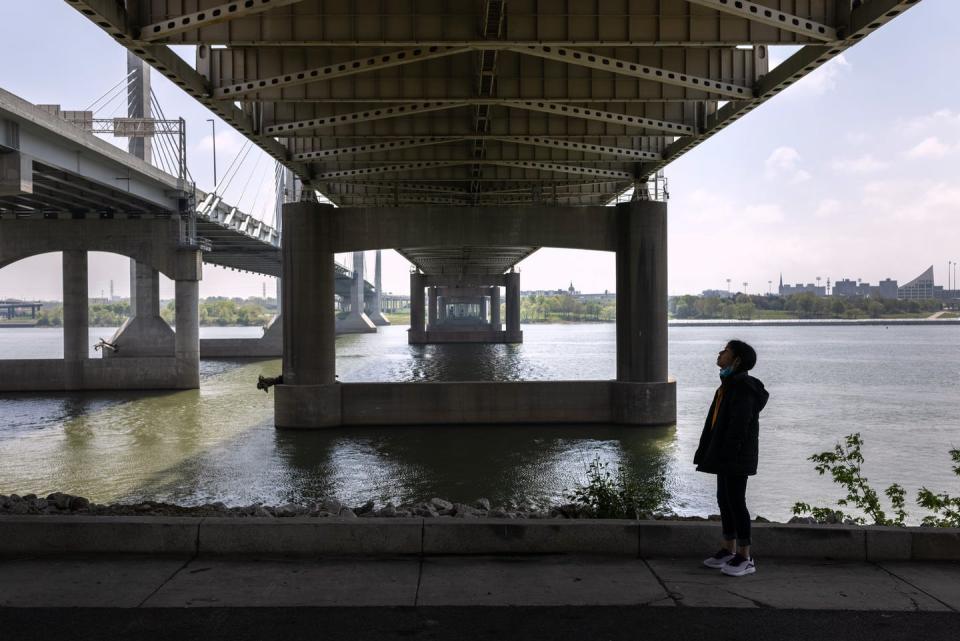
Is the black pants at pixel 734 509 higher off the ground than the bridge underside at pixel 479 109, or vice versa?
the bridge underside at pixel 479 109

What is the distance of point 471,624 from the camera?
17.2 ft

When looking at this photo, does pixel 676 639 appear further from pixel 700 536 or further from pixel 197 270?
pixel 197 270

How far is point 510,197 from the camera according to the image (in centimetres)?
3662

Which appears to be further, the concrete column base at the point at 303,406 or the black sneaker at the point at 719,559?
the concrete column base at the point at 303,406

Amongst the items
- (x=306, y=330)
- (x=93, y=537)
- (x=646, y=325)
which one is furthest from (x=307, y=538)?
(x=646, y=325)

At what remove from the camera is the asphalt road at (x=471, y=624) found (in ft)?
16.5

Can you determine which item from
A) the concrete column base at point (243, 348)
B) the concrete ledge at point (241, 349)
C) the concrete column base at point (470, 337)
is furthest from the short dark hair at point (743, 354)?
the concrete column base at point (470, 337)

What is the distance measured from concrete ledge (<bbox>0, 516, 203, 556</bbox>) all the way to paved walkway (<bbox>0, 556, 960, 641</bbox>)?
0.38 ft

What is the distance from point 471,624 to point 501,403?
22005 mm

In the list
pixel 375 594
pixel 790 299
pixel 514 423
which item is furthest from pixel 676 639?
pixel 790 299

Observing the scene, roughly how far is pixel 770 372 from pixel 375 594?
4880 cm

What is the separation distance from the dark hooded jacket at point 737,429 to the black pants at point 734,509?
91mm

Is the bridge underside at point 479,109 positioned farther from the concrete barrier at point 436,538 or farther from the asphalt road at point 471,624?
the asphalt road at point 471,624

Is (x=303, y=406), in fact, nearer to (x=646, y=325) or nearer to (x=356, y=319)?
(x=646, y=325)
